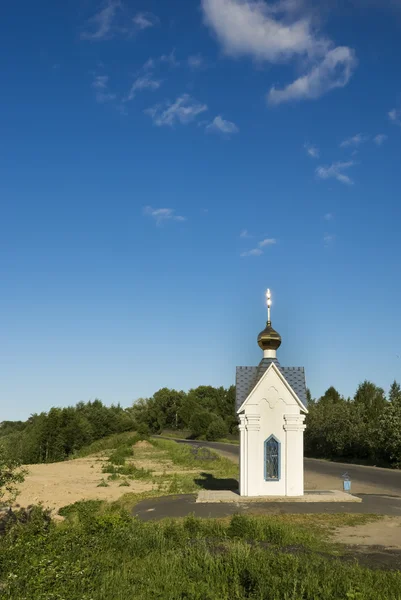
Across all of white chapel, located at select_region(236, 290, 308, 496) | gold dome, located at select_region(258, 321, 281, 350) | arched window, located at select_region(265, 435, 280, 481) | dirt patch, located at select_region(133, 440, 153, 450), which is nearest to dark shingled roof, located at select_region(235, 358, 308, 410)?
white chapel, located at select_region(236, 290, 308, 496)

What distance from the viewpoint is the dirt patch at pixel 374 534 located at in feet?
40.0

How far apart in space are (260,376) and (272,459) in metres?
3.00

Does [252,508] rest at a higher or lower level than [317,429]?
Result: lower

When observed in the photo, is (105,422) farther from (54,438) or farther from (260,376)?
(260,376)

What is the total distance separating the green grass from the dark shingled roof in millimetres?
7596

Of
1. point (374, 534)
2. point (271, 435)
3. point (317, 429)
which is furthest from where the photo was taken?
point (317, 429)

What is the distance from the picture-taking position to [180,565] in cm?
958

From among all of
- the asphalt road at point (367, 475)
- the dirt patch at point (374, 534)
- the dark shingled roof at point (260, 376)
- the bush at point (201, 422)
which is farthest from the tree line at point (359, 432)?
the bush at point (201, 422)

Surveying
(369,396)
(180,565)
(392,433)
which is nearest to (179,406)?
(369,396)

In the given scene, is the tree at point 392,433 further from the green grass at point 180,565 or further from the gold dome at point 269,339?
the green grass at point 180,565

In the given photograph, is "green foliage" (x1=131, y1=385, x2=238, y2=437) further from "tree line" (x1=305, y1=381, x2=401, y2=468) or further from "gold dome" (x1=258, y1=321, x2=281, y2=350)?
"gold dome" (x1=258, y1=321, x2=281, y2=350)

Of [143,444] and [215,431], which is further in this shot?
[215,431]

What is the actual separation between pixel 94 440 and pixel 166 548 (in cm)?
5646

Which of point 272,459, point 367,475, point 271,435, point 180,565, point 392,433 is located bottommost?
point 367,475
